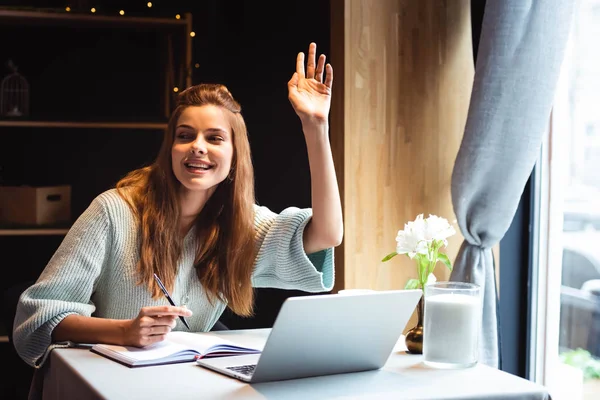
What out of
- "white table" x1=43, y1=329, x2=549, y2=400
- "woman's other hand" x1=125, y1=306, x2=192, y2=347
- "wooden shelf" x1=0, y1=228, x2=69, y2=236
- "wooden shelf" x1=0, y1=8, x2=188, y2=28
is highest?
"wooden shelf" x1=0, y1=8, x2=188, y2=28

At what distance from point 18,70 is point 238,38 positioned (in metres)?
1.10

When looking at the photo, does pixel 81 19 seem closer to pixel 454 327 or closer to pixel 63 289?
pixel 63 289

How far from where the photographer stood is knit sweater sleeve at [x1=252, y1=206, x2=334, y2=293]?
2.16 metres

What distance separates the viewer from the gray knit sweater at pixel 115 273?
1877 mm

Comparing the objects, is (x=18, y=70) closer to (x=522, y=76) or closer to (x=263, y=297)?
(x=263, y=297)

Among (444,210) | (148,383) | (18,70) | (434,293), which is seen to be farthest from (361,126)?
(18,70)

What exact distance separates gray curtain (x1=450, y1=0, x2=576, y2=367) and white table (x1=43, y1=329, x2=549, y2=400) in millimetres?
1221

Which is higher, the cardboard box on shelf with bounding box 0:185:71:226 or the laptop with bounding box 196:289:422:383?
the cardboard box on shelf with bounding box 0:185:71:226

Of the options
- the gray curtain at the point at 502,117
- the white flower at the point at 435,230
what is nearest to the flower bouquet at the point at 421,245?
the white flower at the point at 435,230

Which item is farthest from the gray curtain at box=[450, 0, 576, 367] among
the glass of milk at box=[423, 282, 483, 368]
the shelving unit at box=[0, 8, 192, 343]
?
the shelving unit at box=[0, 8, 192, 343]

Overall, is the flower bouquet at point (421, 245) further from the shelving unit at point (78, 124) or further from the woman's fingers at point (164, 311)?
the shelving unit at point (78, 124)

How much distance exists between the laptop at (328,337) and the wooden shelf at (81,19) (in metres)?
2.56

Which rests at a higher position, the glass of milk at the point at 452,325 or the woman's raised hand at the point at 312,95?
the woman's raised hand at the point at 312,95

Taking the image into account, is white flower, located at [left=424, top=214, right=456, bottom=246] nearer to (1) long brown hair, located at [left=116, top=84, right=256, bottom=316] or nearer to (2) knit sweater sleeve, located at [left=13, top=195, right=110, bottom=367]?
(1) long brown hair, located at [left=116, top=84, right=256, bottom=316]
